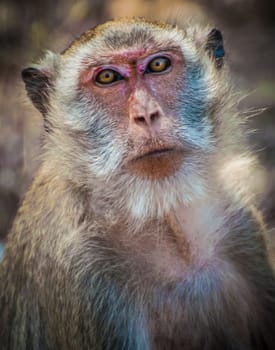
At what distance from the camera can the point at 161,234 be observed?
4.56 meters

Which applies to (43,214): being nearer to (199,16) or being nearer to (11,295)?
(11,295)

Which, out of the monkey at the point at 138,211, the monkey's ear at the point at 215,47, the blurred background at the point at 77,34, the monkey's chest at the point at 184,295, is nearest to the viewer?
the monkey at the point at 138,211

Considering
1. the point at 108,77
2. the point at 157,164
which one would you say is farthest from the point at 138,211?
the point at 108,77

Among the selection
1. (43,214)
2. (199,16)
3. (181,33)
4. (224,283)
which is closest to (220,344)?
(224,283)

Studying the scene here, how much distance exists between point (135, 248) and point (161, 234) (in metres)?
0.14

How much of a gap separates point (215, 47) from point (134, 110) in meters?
1.00

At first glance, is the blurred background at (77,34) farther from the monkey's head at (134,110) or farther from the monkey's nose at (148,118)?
the monkey's nose at (148,118)

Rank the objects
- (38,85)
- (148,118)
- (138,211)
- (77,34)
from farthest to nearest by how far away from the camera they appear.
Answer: (77,34), (38,85), (138,211), (148,118)

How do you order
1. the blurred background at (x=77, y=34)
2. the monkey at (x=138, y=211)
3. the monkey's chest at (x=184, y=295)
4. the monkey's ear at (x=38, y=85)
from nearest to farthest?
the monkey at (x=138, y=211) < the monkey's chest at (x=184, y=295) < the monkey's ear at (x=38, y=85) < the blurred background at (x=77, y=34)

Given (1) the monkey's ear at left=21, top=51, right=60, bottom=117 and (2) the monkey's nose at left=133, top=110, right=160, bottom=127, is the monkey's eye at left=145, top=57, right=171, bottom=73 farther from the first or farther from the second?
(1) the monkey's ear at left=21, top=51, right=60, bottom=117

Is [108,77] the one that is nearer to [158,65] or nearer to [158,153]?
[158,65]

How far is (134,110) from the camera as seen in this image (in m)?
4.27

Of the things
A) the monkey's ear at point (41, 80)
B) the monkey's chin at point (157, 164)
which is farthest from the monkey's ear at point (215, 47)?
the monkey's chin at point (157, 164)

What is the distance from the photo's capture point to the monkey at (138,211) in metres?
4.41
